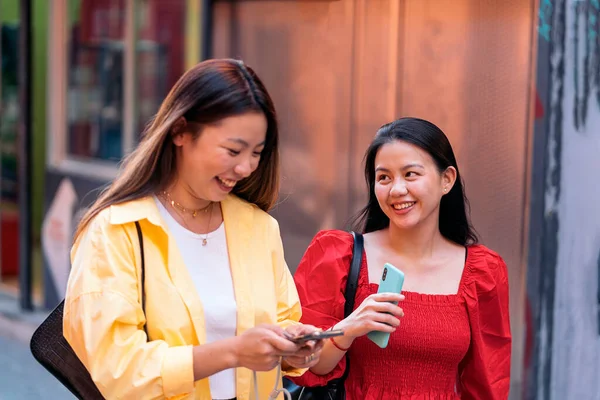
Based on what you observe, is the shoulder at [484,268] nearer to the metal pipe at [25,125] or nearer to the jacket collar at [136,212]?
the jacket collar at [136,212]

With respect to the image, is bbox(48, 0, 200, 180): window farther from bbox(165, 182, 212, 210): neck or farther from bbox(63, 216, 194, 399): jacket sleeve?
bbox(63, 216, 194, 399): jacket sleeve

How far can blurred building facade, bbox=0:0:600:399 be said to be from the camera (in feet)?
14.3

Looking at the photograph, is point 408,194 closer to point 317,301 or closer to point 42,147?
point 317,301

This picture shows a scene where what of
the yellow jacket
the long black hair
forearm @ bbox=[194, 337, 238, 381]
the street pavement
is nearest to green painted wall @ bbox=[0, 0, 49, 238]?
the street pavement

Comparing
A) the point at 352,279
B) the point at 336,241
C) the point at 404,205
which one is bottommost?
the point at 352,279

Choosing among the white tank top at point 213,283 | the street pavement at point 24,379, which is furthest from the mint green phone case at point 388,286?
the street pavement at point 24,379

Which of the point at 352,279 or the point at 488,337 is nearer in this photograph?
the point at 352,279

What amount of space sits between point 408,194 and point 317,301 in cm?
44

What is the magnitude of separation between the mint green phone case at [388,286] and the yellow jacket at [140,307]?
13.2 inches

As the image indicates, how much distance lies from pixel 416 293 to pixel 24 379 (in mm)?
4620

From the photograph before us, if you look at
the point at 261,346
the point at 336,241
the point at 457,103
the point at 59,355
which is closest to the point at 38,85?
the point at 457,103

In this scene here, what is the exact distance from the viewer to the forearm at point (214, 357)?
7.68 feet

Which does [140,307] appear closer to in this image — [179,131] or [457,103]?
[179,131]

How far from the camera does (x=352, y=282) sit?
Answer: 9.93 ft
